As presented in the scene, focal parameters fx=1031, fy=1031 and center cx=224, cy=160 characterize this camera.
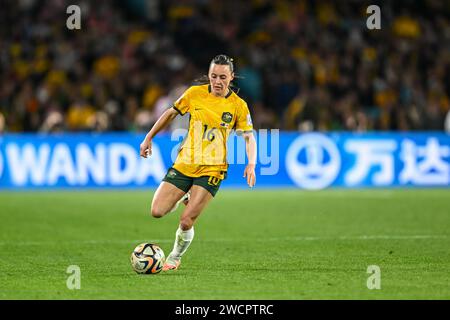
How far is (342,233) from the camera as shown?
1357cm

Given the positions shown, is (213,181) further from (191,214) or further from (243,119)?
(243,119)

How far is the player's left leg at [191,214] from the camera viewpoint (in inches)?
396

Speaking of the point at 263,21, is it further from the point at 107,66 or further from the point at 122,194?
the point at 122,194

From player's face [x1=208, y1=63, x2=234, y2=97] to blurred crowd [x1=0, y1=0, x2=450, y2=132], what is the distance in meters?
11.6

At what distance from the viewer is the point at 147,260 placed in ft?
31.8

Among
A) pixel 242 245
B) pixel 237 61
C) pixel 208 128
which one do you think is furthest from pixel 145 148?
pixel 237 61

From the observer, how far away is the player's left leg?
10.0 meters

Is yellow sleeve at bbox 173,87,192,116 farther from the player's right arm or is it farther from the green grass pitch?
the green grass pitch

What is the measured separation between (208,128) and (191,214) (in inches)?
→ 34.5

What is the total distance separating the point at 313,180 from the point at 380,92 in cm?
416

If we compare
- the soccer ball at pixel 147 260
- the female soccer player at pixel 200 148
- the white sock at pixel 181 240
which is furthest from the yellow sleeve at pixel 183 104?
the soccer ball at pixel 147 260

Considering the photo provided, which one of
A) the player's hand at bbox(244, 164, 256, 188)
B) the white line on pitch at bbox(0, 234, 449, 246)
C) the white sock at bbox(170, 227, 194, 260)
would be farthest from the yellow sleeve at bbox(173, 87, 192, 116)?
the white line on pitch at bbox(0, 234, 449, 246)

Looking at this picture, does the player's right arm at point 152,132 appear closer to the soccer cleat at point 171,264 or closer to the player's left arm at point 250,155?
the player's left arm at point 250,155
